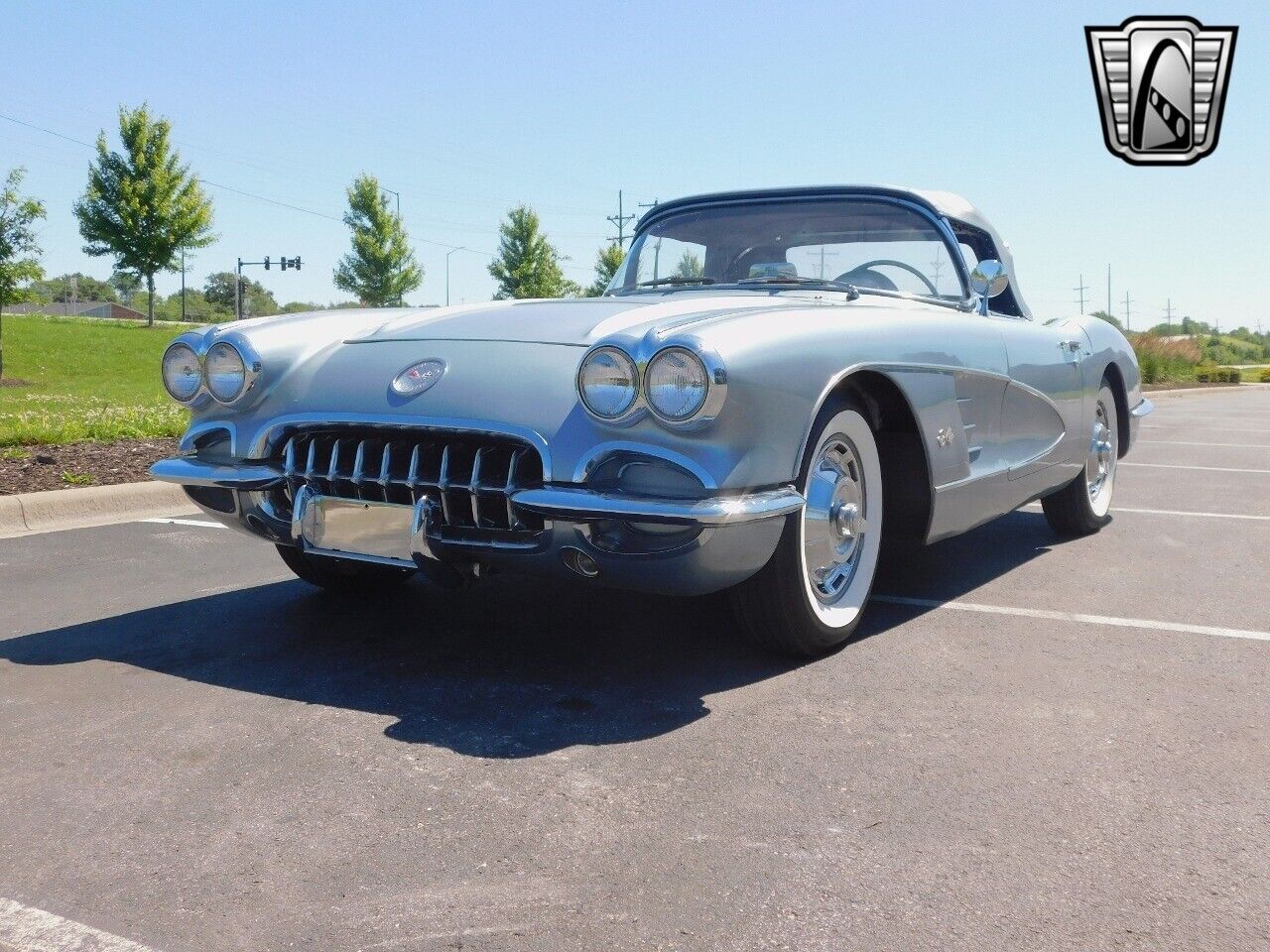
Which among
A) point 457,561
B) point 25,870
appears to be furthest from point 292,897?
point 457,561

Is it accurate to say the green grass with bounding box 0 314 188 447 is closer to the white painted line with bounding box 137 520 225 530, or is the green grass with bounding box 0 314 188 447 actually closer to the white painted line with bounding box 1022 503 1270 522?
the white painted line with bounding box 137 520 225 530

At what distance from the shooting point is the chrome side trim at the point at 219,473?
11.3ft

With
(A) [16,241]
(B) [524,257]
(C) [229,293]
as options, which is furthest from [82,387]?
(C) [229,293]

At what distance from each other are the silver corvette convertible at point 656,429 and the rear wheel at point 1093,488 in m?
1.14

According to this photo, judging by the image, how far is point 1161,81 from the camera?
28.8 ft

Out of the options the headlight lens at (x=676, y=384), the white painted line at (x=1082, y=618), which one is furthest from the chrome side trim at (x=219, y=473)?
the white painted line at (x=1082, y=618)

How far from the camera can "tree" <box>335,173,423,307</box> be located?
147 ft

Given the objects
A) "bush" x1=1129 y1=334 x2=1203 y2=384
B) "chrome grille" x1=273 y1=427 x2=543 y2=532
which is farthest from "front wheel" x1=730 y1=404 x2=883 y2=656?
"bush" x1=1129 y1=334 x2=1203 y2=384

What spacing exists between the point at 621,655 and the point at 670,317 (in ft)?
3.25

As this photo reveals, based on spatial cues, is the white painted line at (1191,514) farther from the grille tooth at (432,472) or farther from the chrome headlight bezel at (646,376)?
the grille tooth at (432,472)

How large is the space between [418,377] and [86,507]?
3472 mm

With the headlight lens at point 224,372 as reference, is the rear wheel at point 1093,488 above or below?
below

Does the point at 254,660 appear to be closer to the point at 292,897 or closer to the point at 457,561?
the point at 457,561

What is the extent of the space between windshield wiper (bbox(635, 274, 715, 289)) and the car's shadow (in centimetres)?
124
